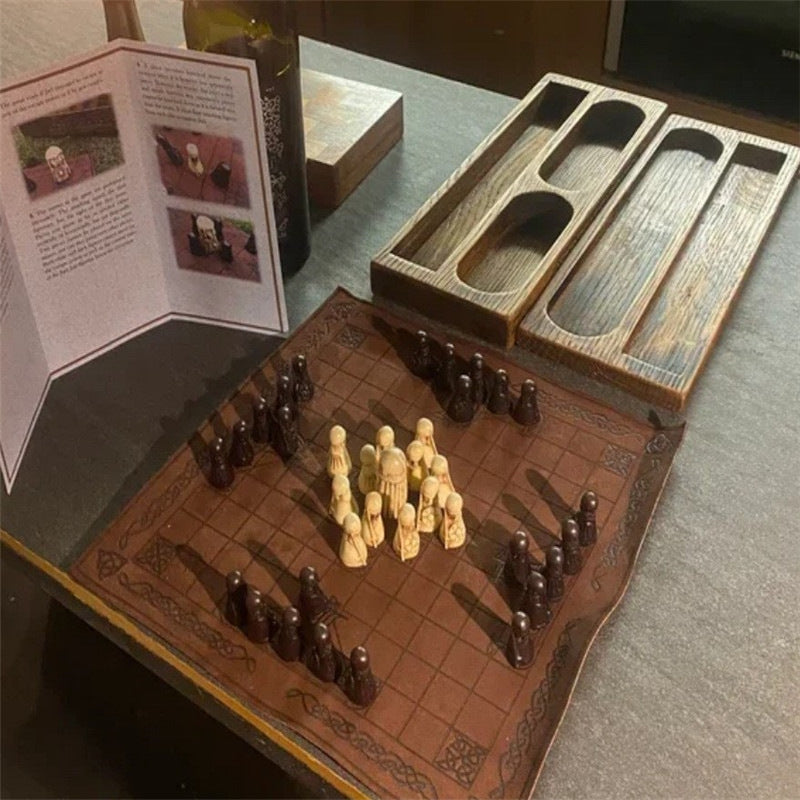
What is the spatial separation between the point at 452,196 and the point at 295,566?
0.48 meters

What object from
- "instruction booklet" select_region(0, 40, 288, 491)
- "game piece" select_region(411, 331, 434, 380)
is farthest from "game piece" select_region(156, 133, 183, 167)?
"game piece" select_region(411, 331, 434, 380)

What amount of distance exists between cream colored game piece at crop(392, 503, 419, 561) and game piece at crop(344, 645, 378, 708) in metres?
0.10

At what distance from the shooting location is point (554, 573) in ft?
2.15

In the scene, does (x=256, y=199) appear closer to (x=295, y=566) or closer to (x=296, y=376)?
(x=296, y=376)

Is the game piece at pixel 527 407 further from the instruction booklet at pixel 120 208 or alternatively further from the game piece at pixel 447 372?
the instruction booklet at pixel 120 208

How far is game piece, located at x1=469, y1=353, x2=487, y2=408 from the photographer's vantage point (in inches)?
31.3

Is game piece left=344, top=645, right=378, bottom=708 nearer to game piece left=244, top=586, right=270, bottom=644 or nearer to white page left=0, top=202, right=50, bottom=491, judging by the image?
game piece left=244, top=586, right=270, bottom=644

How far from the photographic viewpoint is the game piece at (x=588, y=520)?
0.69 metres

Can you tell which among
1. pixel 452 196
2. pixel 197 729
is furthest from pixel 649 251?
pixel 197 729

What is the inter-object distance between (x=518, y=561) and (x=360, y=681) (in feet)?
0.47

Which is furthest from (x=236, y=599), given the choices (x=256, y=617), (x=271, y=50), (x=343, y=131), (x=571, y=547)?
(x=343, y=131)

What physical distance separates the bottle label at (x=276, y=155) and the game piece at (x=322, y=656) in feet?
1.34

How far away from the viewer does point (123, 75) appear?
72 centimetres

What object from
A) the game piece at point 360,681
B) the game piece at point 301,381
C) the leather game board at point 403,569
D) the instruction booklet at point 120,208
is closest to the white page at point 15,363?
the instruction booklet at point 120,208
